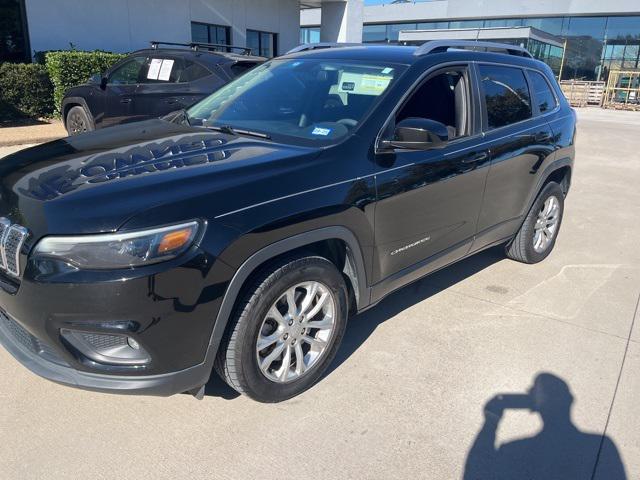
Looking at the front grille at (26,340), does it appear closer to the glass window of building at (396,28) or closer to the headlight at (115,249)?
the headlight at (115,249)

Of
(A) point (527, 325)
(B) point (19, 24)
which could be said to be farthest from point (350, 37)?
(A) point (527, 325)

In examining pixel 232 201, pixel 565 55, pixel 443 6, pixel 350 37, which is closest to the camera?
pixel 232 201

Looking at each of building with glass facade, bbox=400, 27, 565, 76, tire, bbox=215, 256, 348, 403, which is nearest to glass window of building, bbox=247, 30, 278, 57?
building with glass facade, bbox=400, 27, 565, 76

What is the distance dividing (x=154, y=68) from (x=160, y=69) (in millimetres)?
131

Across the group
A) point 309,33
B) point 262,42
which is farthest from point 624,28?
point 262,42

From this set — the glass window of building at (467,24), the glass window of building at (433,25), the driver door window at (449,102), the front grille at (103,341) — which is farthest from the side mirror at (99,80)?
the glass window of building at (433,25)

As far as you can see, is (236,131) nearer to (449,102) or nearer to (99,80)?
(449,102)

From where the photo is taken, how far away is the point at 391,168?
3.05 m

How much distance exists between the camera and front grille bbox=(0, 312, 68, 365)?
2400 mm

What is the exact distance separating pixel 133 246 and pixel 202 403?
3.61 ft

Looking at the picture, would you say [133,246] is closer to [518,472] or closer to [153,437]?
[153,437]

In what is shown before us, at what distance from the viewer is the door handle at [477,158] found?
11.8 ft

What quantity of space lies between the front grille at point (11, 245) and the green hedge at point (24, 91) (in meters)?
10.7

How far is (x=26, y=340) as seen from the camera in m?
2.50
